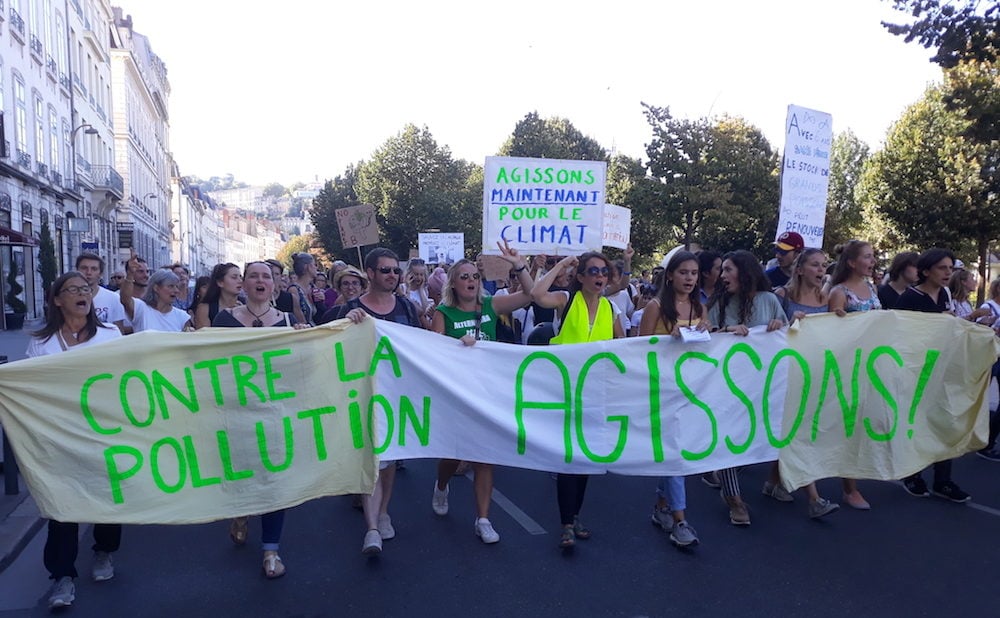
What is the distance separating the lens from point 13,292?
2345 cm

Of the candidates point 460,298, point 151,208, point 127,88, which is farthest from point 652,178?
point 151,208

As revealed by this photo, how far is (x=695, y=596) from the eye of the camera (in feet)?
13.8

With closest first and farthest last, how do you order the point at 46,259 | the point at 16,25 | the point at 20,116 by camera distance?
1. the point at 16,25
2. the point at 20,116
3. the point at 46,259

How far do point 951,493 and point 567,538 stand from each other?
294 centimetres

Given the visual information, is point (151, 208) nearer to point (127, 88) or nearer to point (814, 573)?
point (127, 88)

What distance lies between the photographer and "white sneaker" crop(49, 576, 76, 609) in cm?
405

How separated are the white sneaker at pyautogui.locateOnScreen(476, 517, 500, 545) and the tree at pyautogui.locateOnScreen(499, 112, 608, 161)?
3555cm

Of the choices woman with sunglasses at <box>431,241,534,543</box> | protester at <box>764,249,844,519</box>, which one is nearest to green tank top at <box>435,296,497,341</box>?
woman with sunglasses at <box>431,241,534,543</box>

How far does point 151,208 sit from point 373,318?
209ft

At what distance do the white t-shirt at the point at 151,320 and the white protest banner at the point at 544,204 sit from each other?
8.20 ft

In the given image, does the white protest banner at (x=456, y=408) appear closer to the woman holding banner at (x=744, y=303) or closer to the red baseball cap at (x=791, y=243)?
the woman holding banner at (x=744, y=303)

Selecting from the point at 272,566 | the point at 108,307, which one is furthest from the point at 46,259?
the point at 272,566

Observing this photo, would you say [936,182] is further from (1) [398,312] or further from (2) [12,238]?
(2) [12,238]

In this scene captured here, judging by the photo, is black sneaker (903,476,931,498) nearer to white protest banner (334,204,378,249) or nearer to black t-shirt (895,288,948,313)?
black t-shirt (895,288,948,313)
